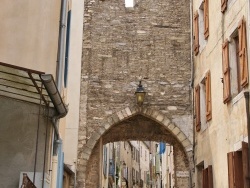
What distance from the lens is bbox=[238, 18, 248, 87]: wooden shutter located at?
27.5ft

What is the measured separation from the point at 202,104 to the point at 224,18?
293cm

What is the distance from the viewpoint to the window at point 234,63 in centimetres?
853

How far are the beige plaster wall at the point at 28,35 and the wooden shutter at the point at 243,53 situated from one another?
3206 mm

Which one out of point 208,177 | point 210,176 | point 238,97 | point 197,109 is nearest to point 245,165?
point 238,97

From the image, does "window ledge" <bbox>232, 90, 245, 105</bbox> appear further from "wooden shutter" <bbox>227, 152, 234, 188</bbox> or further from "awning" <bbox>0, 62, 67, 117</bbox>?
"awning" <bbox>0, 62, 67, 117</bbox>

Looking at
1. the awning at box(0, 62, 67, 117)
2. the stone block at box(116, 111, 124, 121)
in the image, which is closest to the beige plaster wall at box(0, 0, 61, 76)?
Result: the awning at box(0, 62, 67, 117)

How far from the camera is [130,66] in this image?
14.2 metres

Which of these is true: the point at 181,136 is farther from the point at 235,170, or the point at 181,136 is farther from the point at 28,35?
the point at 28,35

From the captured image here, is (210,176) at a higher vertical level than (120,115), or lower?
lower

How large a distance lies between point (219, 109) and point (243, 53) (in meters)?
1.95

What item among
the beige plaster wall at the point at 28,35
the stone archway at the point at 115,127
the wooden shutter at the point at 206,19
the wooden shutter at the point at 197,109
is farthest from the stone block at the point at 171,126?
the beige plaster wall at the point at 28,35

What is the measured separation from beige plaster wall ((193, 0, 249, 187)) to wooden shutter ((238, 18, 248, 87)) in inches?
6.4

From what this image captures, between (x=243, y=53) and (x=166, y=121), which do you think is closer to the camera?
(x=243, y=53)

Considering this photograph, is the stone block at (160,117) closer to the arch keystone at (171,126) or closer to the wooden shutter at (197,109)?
the arch keystone at (171,126)
